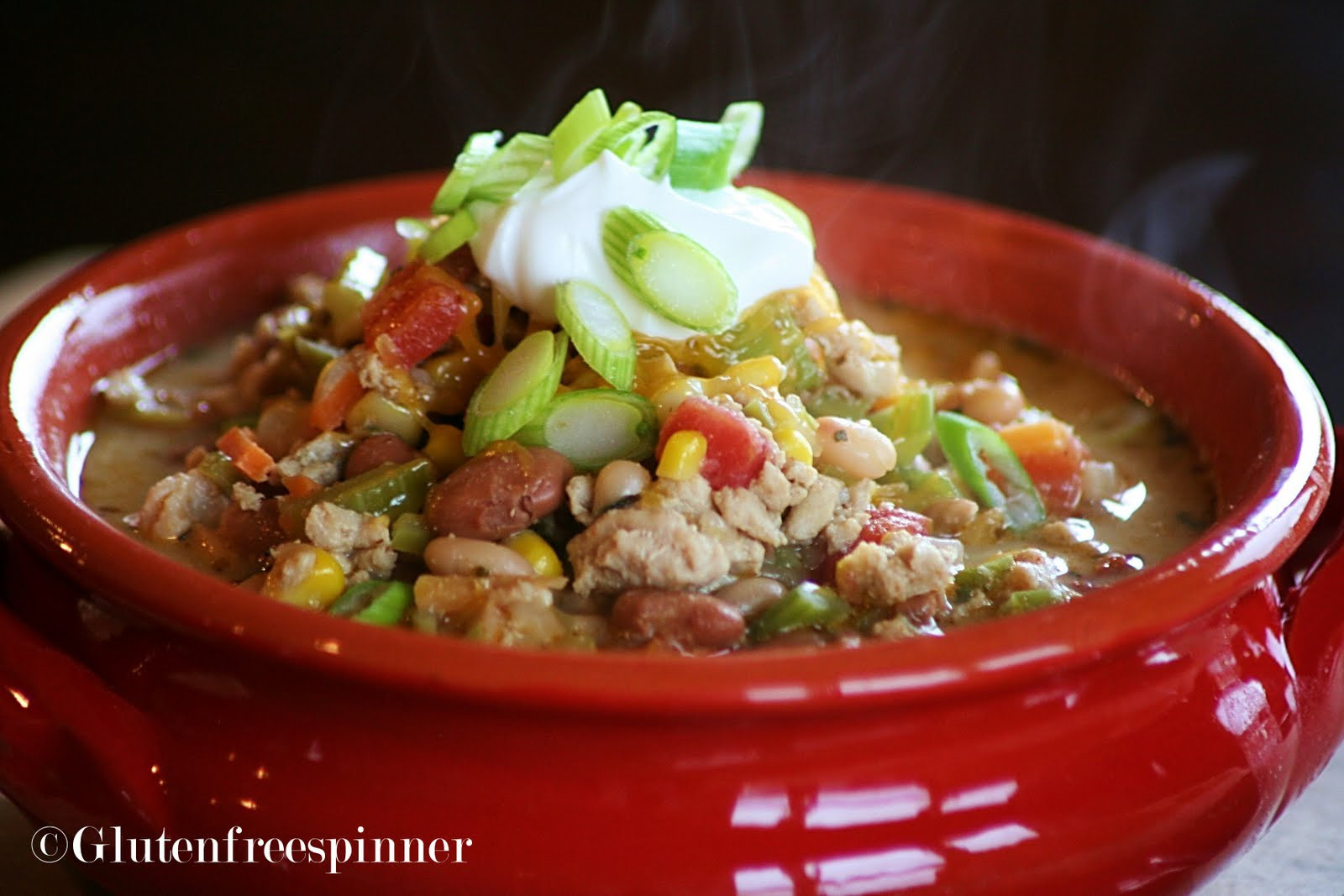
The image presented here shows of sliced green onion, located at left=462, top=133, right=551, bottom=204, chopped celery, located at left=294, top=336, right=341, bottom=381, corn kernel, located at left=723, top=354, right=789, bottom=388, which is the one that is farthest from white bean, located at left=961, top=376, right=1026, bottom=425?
chopped celery, located at left=294, top=336, right=341, bottom=381

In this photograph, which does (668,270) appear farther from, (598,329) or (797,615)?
(797,615)

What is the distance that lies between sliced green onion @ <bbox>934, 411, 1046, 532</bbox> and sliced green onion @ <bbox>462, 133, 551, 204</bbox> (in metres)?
0.88

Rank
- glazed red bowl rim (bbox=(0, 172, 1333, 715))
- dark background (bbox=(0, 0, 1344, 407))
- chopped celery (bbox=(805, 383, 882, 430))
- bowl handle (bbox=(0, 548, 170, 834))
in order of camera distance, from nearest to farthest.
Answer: glazed red bowl rim (bbox=(0, 172, 1333, 715)) < bowl handle (bbox=(0, 548, 170, 834)) < chopped celery (bbox=(805, 383, 882, 430)) < dark background (bbox=(0, 0, 1344, 407))

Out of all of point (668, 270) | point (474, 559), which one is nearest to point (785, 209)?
point (668, 270)

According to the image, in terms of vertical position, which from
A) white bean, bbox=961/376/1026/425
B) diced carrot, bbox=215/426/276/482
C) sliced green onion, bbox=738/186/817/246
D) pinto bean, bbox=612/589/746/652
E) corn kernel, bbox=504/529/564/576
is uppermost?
sliced green onion, bbox=738/186/817/246

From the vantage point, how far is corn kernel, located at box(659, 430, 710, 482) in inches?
82.0

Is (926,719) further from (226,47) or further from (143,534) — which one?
(226,47)

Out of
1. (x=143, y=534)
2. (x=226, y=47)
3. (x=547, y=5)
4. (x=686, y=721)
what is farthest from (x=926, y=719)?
(x=226, y=47)

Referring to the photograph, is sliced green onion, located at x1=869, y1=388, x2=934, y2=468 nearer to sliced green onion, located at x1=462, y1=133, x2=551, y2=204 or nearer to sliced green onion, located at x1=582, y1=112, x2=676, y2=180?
sliced green onion, located at x1=582, y1=112, x2=676, y2=180

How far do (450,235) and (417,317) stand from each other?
17 cm

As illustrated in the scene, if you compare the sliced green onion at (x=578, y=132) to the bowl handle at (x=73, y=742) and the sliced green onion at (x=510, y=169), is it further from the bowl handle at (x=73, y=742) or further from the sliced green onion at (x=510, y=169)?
the bowl handle at (x=73, y=742)

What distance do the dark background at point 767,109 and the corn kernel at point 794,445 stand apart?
302 cm

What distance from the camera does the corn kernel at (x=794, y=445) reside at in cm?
220

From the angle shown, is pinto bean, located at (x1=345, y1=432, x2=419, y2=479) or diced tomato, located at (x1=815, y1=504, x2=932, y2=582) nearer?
diced tomato, located at (x1=815, y1=504, x2=932, y2=582)
